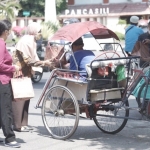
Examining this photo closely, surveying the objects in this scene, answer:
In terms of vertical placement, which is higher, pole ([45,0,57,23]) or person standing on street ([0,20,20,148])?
pole ([45,0,57,23])

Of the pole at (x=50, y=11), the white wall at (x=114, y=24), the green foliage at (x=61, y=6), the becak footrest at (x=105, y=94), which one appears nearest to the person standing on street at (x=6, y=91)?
the becak footrest at (x=105, y=94)

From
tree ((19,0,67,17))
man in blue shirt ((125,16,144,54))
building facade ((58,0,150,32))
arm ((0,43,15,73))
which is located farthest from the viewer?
tree ((19,0,67,17))

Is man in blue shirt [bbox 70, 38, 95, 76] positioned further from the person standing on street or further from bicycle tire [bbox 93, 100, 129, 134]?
the person standing on street

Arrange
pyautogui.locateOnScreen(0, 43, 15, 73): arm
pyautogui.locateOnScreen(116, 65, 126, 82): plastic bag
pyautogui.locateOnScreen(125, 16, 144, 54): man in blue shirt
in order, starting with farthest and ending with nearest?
pyautogui.locateOnScreen(125, 16, 144, 54): man in blue shirt → pyautogui.locateOnScreen(116, 65, 126, 82): plastic bag → pyautogui.locateOnScreen(0, 43, 15, 73): arm

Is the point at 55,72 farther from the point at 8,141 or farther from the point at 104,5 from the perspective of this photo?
the point at 104,5

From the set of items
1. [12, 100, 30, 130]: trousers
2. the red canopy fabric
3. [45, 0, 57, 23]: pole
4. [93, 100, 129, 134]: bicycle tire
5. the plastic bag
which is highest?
[45, 0, 57, 23]: pole

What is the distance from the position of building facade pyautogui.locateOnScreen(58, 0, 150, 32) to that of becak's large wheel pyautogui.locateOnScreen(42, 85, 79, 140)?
35.0 metres

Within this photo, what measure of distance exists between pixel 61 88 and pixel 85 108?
0.49 meters

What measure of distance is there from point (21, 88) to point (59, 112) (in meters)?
→ 0.69

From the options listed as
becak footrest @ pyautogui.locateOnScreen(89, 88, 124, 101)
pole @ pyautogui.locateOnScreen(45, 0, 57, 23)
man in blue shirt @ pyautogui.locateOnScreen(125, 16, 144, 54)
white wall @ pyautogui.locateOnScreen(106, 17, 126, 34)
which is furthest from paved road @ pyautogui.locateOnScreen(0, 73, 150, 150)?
white wall @ pyautogui.locateOnScreen(106, 17, 126, 34)

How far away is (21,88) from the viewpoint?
8117 millimetres

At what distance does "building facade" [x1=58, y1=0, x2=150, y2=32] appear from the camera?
149 feet

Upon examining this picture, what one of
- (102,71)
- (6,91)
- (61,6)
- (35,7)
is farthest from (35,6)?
(6,91)

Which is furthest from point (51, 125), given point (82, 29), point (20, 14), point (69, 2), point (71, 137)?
point (69, 2)
